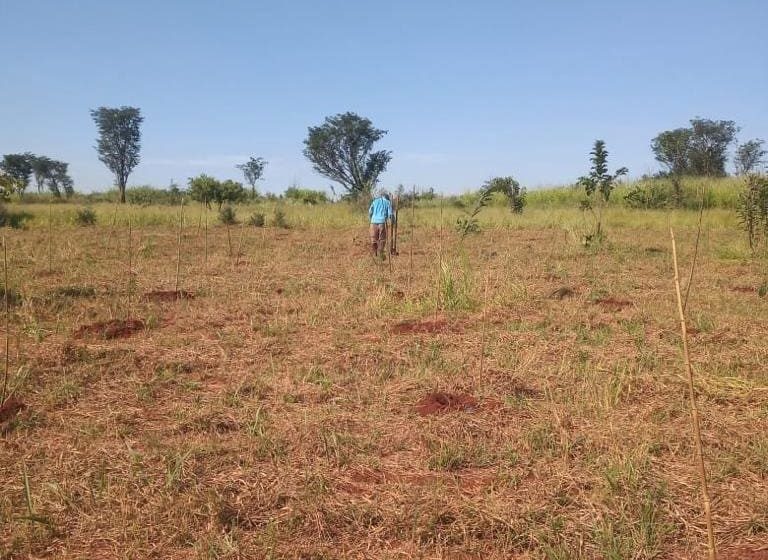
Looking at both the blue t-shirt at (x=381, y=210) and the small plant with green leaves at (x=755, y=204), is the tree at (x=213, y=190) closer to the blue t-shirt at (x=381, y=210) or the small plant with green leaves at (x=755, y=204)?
the blue t-shirt at (x=381, y=210)

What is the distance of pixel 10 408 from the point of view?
323 centimetres

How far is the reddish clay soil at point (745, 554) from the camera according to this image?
79.1 inches

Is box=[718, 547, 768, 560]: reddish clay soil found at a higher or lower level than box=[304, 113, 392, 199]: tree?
lower

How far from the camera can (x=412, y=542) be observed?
2135mm

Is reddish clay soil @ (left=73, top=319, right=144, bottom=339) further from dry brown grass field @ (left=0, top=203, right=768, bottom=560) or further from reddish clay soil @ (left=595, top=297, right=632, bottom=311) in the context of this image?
reddish clay soil @ (left=595, top=297, right=632, bottom=311)

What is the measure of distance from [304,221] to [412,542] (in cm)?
1637

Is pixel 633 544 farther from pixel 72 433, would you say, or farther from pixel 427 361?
pixel 72 433

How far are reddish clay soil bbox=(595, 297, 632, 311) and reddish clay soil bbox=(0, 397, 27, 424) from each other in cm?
514

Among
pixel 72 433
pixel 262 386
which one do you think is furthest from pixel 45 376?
pixel 262 386

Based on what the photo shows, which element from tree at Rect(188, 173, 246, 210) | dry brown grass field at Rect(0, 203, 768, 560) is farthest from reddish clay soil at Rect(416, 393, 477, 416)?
tree at Rect(188, 173, 246, 210)

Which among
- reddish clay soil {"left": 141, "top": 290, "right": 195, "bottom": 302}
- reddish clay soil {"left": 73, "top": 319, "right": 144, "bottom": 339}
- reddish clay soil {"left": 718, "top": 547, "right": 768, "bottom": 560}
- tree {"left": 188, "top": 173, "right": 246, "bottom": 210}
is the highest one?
tree {"left": 188, "top": 173, "right": 246, "bottom": 210}

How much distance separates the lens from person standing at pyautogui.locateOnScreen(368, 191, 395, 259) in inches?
376

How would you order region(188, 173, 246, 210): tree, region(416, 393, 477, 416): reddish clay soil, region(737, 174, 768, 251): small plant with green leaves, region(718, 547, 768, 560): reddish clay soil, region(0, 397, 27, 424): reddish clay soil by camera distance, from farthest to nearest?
region(188, 173, 246, 210): tree < region(737, 174, 768, 251): small plant with green leaves < region(416, 393, 477, 416): reddish clay soil < region(0, 397, 27, 424): reddish clay soil < region(718, 547, 768, 560): reddish clay soil

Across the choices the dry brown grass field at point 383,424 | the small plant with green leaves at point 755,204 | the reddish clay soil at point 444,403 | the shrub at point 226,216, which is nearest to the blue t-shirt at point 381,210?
the dry brown grass field at point 383,424
